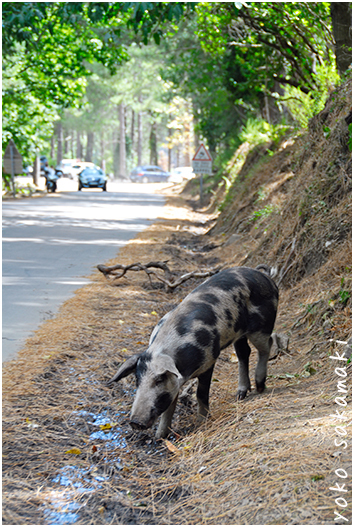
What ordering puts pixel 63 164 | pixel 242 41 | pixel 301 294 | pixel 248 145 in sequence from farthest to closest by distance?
pixel 63 164
pixel 248 145
pixel 242 41
pixel 301 294

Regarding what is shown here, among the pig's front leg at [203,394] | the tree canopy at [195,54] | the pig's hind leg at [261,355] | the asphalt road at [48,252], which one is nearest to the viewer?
the pig's front leg at [203,394]

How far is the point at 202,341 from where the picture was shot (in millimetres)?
4258

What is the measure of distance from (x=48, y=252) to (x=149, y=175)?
49.3 metres

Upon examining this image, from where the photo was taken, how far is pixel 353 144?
21.9ft

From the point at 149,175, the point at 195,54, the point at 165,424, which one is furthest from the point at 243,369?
the point at 149,175

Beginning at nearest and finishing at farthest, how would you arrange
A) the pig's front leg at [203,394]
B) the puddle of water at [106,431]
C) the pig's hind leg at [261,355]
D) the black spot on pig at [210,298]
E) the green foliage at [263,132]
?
the puddle of water at [106,431] < the pig's front leg at [203,394] < the black spot on pig at [210,298] < the pig's hind leg at [261,355] < the green foliage at [263,132]

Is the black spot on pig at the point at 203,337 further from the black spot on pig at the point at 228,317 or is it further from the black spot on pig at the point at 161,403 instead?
the black spot on pig at the point at 161,403

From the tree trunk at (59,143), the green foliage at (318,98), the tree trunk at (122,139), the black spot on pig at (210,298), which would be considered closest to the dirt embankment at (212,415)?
the black spot on pig at (210,298)

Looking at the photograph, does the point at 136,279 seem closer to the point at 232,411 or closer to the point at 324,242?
the point at 324,242

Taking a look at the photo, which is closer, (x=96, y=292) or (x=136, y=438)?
(x=136, y=438)

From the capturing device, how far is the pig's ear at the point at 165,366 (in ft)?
12.7

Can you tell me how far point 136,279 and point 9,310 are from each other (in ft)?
9.86

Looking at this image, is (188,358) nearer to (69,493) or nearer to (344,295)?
(69,493)

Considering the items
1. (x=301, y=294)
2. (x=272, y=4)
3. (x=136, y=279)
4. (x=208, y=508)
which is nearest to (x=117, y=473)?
(x=208, y=508)
